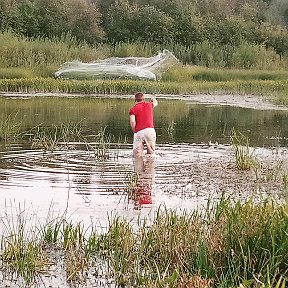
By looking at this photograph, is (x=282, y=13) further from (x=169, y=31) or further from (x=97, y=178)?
(x=97, y=178)

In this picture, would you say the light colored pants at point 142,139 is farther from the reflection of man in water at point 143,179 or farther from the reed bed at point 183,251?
the reed bed at point 183,251

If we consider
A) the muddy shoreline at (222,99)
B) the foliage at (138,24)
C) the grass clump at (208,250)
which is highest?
the foliage at (138,24)

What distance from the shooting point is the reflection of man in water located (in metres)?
11.6

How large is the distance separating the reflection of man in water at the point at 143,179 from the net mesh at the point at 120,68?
24.2m

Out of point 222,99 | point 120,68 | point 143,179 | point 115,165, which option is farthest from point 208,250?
point 120,68

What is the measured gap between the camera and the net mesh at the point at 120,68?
131 feet

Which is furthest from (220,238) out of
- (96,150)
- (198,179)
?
(96,150)

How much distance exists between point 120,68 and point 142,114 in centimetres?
2515

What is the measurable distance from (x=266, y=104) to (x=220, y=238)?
27401 millimetres

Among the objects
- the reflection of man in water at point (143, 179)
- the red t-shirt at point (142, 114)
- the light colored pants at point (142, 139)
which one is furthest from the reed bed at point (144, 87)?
the reflection of man in water at point (143, 179)

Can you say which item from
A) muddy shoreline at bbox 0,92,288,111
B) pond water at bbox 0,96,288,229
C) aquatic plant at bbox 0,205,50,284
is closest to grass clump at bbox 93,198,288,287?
aquatic plant at bbox 0,205,50,284

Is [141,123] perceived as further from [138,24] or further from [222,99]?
[138,24]

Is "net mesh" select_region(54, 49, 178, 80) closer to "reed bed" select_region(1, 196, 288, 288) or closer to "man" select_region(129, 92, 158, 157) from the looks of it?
"man" select_region(129, 92, 158, 157)

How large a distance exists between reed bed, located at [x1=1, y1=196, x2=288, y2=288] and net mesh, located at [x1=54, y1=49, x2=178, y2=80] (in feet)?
104
